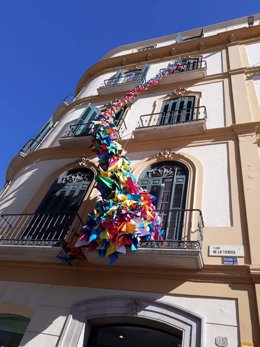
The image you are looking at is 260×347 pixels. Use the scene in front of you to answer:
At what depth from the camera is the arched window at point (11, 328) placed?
5277mm

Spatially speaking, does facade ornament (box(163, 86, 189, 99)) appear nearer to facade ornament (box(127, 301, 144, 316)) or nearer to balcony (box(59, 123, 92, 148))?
balcony (box(59, 123, 92, 148))

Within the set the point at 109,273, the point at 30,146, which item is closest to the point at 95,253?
the point at 109,273

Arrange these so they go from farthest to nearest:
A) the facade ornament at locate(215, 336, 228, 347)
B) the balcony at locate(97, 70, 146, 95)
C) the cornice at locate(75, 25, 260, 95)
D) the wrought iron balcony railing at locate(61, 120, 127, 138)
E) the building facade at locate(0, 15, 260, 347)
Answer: the cornice at locate(75, 25, 260, 95)
the balcony at locate(97, 70, 146, 95)
the wrought iron balcony railing at locate(61, 120, 127, 138)
the building facade at locate(0, 15, 260, 347)
the facade ornament at locate(215, 336, 228, 347)

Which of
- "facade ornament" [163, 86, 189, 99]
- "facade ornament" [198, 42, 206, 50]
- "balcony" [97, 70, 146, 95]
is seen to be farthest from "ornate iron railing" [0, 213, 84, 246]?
"facade ornament" [198, 42, 206, 50]

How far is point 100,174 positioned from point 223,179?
2807 mm

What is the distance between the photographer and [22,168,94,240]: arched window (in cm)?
657

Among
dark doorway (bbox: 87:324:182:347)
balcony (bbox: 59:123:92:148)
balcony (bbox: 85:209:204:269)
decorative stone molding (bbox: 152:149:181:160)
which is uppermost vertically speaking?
balcony (bbox: 59:123:92:148)

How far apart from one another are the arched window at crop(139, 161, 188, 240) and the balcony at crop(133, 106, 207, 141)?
109 cm

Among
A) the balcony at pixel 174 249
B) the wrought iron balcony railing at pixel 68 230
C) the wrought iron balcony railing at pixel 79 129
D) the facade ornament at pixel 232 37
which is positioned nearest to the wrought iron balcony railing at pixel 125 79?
the wrought iron balcony railing at pixel 79 129

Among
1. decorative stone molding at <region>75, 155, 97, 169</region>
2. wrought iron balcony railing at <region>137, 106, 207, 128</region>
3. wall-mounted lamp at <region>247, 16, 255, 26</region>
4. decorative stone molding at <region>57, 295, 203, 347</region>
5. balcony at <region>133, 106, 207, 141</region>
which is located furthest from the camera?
wall-mounted lamp at <region>247, 16, 255, 26</region>

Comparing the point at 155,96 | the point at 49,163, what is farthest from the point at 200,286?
the point at 155,96

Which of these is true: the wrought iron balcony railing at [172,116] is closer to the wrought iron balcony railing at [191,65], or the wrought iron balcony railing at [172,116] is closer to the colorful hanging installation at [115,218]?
the wrought iron balcony railing at [191,65]

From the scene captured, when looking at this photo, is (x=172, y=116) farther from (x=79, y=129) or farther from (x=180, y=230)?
(x=180, y=230)

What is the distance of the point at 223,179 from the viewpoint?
21.0 feet
